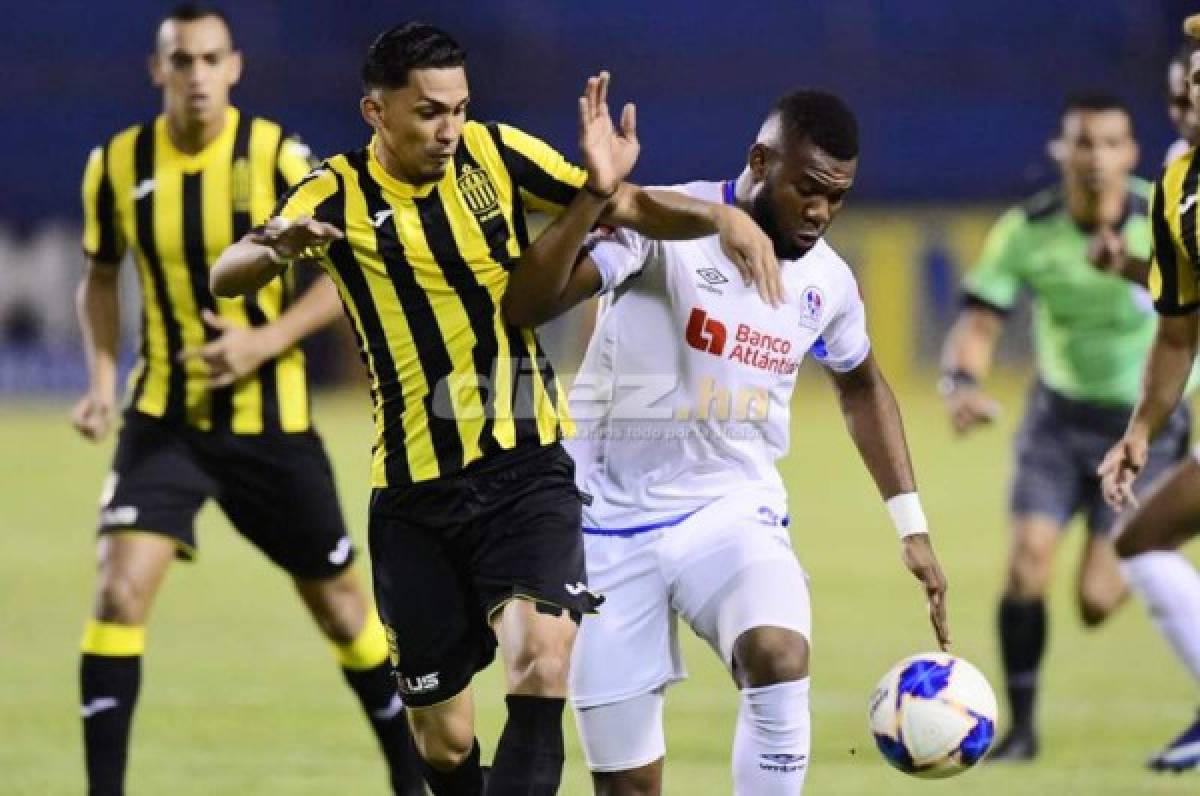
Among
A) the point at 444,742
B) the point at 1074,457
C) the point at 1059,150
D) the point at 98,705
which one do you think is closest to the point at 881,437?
the point at 444,742

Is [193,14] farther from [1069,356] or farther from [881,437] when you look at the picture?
[1069,356]

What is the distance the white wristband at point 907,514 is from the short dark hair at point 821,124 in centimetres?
91

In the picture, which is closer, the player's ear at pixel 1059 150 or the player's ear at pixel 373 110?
the player's ear at pixel 373 110

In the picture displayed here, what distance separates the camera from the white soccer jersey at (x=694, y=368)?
577 centimetres

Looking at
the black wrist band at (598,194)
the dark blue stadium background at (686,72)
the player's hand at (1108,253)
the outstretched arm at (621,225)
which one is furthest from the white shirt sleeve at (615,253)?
the dark blue stadium background at (686,72)

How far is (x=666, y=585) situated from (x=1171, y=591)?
→ 1.88 m

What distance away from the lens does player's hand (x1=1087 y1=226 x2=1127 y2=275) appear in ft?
24.0

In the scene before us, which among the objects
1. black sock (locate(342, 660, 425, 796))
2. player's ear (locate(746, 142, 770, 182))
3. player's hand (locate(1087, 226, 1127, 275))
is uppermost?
player's ear (locate(746, 142, 770, 182))

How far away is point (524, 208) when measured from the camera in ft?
18.2

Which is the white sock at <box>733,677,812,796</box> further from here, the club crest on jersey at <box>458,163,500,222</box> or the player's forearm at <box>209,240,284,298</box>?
the player's forearm at <box>209,240,284,298</box>

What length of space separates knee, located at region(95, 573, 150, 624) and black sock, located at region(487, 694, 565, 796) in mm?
1891

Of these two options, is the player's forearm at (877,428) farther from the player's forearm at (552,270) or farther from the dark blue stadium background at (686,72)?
the dark blue stadium background at (686,72)

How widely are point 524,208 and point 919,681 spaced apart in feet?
4.83

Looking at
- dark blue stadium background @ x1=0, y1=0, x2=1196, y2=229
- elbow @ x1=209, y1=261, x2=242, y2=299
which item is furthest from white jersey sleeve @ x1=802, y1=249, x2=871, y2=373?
dark blue stadium background @ x1=0, y1=0, x2=1196, y2=229
